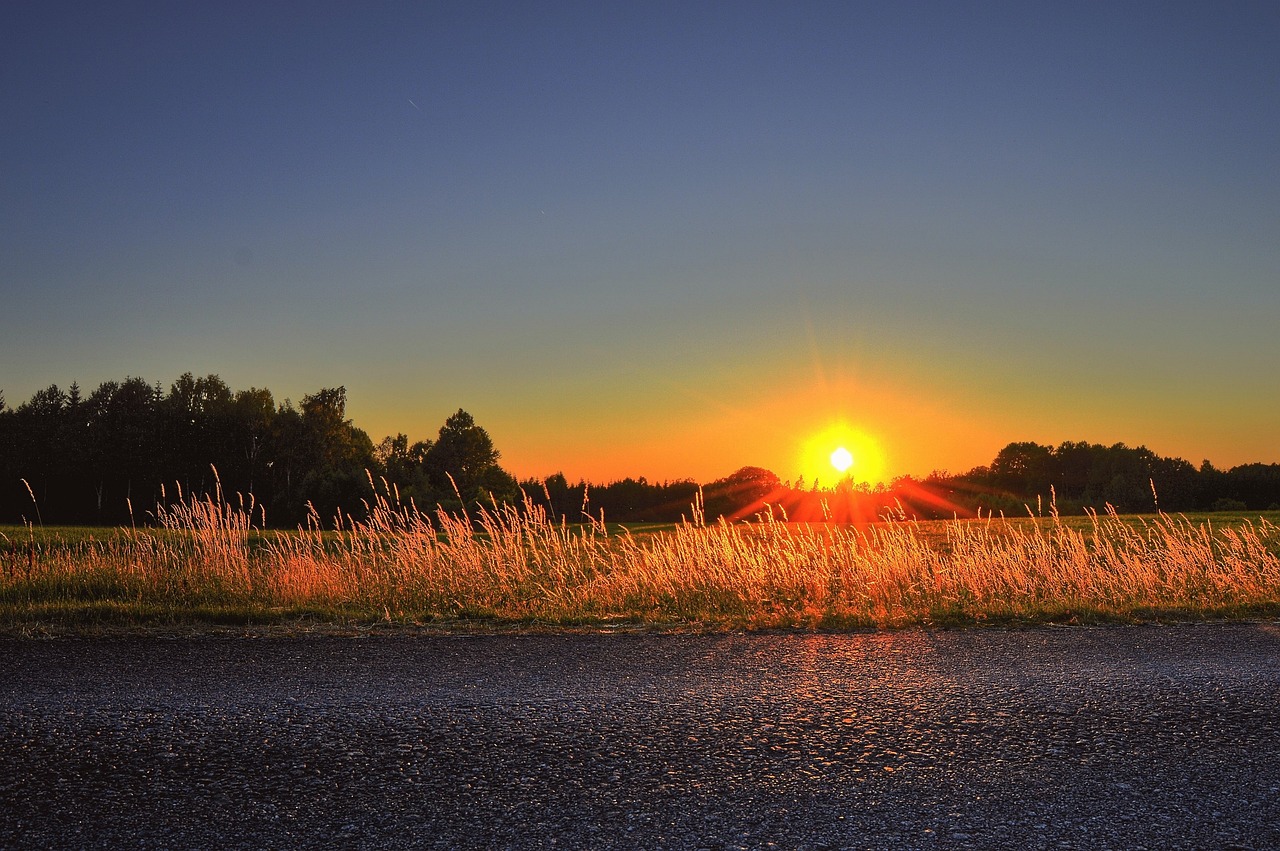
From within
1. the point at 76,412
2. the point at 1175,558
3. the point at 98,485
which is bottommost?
the point at 1175,558

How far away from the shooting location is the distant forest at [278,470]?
5331 centimetres

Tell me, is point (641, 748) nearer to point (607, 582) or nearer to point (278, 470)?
point (607, 582)

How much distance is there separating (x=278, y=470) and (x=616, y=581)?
58485 millimetres

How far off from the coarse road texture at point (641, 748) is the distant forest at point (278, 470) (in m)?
42.2

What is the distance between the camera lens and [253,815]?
3551mm

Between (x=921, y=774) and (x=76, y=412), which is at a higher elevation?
(x=76, y=412)

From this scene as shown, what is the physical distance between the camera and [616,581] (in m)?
10.5

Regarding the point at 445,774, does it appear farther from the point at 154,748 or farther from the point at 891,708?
the point at 891,708

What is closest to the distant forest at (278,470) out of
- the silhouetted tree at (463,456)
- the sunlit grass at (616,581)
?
the silhouetted tree at (463,456)

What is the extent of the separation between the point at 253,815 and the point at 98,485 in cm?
6779

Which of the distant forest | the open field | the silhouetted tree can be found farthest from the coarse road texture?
the silhouetted tree

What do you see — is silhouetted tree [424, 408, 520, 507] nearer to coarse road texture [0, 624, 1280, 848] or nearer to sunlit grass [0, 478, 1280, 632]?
sunlit grass [0, 478, 1280, 632]

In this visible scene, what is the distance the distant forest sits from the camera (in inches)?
2099

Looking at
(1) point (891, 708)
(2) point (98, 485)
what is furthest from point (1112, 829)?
(2) point (98, 485)
